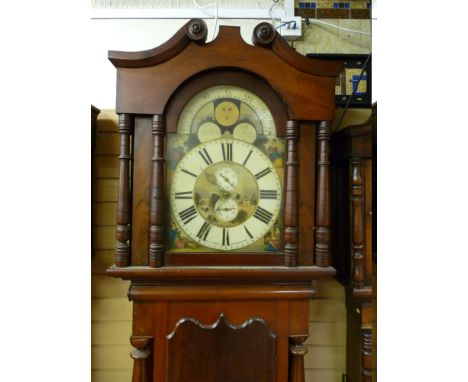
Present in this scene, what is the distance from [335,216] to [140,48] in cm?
88

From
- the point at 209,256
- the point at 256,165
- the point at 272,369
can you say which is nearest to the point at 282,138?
the point at 256,165

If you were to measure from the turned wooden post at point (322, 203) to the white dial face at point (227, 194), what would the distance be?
10cm

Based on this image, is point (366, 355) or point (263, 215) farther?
point (366, 355)

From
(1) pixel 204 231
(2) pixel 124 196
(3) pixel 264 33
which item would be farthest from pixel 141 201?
(3) pixel 264 33

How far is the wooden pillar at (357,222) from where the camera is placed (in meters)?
0.93

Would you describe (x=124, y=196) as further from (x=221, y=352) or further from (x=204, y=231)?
(x=221, y=352)

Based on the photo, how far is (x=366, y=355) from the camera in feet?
3.18

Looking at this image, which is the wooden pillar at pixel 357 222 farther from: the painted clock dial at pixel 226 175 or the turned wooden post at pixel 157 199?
the turned wooden post at pixel 157 199

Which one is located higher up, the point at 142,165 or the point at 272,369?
the point at 142,165

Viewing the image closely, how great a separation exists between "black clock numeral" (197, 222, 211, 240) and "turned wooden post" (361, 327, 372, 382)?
1.79ft

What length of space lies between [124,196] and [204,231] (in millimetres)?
217

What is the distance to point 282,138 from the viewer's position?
34.1 inches
